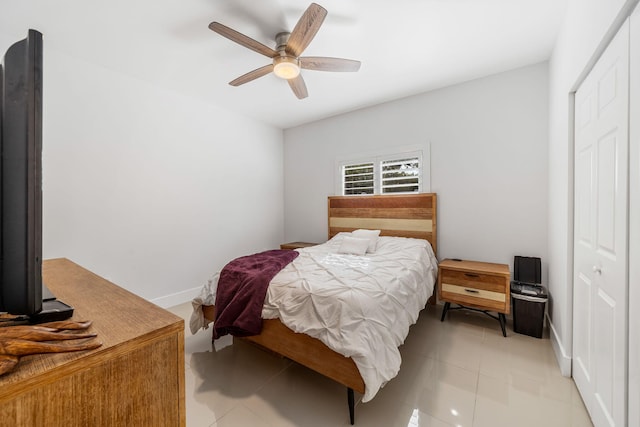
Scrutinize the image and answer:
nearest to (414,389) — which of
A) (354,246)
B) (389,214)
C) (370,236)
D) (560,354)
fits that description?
(560,354)

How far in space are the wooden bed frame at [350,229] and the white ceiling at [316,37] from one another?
1481 mm

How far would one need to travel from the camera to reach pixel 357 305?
159 centimetres

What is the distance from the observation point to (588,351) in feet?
5.28

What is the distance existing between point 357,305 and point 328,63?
198 centimetres

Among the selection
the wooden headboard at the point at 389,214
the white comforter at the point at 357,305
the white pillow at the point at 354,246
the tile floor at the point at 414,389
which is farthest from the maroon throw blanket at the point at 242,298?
the wooden headboard at the point at 389,214

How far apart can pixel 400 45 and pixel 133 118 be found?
294cm

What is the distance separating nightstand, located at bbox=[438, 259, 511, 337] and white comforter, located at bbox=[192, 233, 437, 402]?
1.38ft

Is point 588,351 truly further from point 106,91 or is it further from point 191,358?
point 106,91

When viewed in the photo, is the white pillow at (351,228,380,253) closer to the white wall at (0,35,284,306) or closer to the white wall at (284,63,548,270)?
the white wall at (284,63,548,270)

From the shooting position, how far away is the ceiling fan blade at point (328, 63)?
220 centimetres

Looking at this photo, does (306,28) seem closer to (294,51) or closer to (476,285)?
(294,51)

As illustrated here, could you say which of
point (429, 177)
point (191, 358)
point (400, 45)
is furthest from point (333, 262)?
point (400, 45)

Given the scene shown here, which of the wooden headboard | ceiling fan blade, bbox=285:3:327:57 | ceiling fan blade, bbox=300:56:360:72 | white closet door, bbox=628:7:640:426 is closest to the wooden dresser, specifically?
white closet door, bbox=628:7:640:426

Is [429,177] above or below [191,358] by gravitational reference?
above
